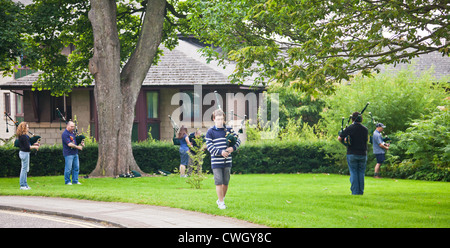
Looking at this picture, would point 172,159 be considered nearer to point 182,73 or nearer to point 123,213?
point 182,73

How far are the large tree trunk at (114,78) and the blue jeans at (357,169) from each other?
10438 millimetres

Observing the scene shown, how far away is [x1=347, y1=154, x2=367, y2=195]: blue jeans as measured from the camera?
1377cm

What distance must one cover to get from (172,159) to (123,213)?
1482 centimetres

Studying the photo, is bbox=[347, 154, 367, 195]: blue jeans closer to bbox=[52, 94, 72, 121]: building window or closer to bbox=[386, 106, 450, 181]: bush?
bbox=[386, 106, 450, 181]: bush

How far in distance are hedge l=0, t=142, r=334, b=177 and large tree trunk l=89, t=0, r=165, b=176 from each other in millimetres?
2965

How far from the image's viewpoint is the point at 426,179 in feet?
70.5

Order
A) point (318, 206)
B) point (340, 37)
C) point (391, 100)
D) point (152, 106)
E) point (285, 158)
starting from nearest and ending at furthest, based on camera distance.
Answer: point (318, 206) < point (340, 37) < point (391, 100) < point (285, 158) < point (152, 106)

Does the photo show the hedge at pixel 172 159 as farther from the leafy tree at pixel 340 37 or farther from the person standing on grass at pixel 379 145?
the leafy tree at pixel 340 37

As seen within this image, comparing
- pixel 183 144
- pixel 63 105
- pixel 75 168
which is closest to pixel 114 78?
pixel 183 144

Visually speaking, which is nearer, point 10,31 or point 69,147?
point 69,147

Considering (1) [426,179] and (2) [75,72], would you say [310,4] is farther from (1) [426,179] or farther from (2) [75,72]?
(2) [75,72]

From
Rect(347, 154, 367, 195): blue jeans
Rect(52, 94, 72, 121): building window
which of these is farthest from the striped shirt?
Rect(52, 94, 72, 121): building window

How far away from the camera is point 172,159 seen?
25.7 metres

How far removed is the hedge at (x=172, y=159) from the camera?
24.8 meters
